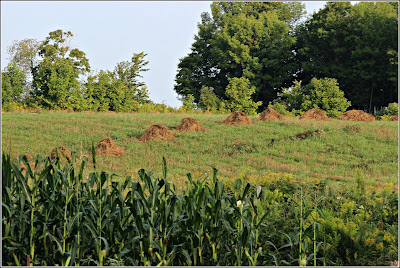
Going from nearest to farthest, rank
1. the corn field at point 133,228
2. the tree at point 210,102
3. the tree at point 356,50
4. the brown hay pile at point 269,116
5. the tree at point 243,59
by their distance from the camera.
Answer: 1. the corn field at point 133,228
2. the brown hay pile at point 269,116
3. the tree at point 210,102
4. the tree at point 356,50
5. the tree at point 243,59

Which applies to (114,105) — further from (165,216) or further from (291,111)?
(165,216)

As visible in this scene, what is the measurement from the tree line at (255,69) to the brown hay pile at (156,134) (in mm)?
6806

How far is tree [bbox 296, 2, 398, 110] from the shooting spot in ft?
72.6

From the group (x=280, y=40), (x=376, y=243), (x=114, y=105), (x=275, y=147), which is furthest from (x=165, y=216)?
(x=280, y=40)

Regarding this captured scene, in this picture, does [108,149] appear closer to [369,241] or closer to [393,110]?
[369,241]

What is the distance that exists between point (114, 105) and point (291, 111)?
8.08m

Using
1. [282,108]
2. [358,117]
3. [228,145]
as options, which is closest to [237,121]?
[228,145]

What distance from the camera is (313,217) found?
3.66 metres

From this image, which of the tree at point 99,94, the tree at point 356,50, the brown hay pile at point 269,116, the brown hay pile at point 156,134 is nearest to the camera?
the brown hay pile at point 156,134

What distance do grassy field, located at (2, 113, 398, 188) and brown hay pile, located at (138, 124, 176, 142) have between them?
246mm

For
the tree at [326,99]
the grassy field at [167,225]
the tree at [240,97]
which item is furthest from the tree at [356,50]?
the grassy field at [167,225]

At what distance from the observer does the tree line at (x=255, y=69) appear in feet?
61.8

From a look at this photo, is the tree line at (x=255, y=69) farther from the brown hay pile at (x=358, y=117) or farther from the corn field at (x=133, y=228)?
the corn field at (x=133, y=228)

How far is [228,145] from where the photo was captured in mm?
11609
